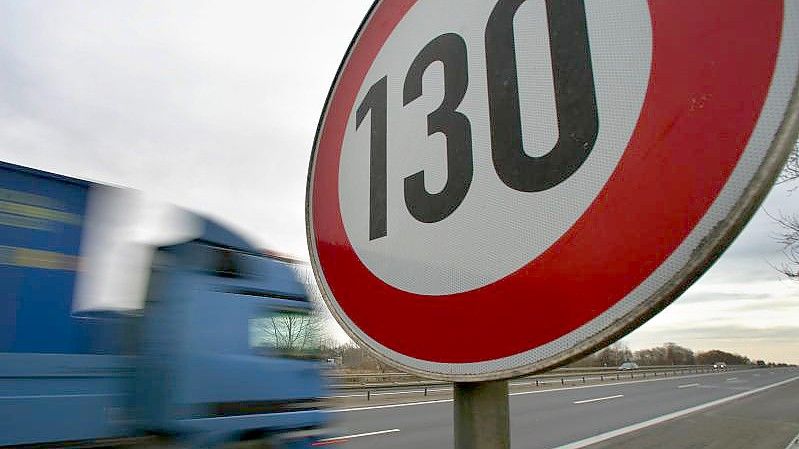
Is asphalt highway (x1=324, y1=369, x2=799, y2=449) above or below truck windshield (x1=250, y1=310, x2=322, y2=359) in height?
below

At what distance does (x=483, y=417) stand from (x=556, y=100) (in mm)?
556

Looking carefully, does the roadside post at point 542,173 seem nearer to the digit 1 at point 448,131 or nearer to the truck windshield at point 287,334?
the digit 1 at point 448,131

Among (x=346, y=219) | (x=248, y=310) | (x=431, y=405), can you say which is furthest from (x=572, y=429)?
(x=346, y=219)

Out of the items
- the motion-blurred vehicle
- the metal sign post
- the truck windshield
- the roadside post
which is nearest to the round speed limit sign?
the roadside post

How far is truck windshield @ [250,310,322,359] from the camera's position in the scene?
5.27 m

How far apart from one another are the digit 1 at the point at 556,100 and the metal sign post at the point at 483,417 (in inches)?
15.1

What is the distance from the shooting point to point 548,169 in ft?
2.46

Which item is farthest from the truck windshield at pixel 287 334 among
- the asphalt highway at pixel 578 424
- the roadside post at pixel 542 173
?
the roadside post at pixel 542 173

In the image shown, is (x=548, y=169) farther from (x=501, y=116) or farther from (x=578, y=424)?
(x=578, y=424)

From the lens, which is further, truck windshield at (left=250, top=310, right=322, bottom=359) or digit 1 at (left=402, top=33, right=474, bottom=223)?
truck windshield at (left=250, top=310, right=322, bottom=359)

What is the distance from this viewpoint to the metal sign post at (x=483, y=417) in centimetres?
90

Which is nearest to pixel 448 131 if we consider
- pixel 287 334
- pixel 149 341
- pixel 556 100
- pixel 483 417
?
pixel 556 100

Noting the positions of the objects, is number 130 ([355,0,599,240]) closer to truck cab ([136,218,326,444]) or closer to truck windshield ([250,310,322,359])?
truck cab ([136,218,326,444])

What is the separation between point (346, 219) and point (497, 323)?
50 centimetres
